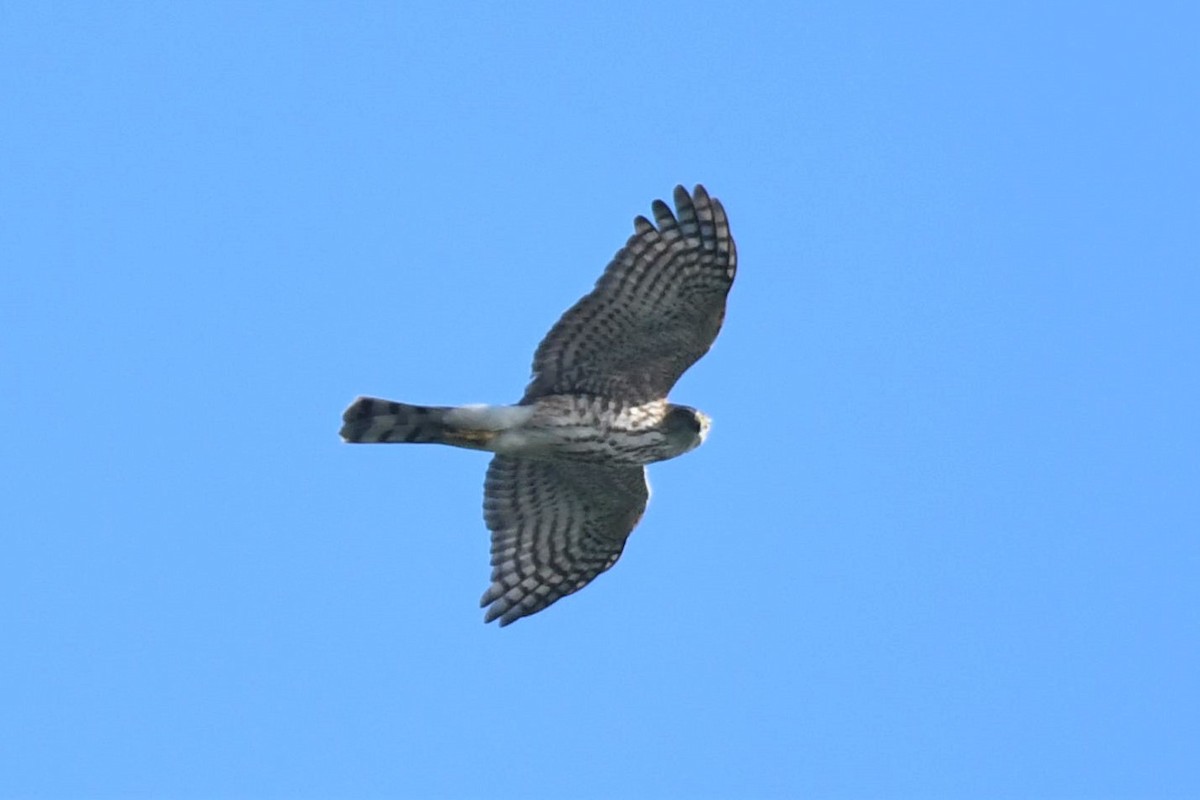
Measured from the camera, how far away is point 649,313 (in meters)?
13.9

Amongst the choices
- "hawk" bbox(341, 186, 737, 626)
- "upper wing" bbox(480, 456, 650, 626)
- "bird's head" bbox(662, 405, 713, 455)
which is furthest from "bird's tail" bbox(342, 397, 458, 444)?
"bird's head" bbox(662, 405, 713, 455)

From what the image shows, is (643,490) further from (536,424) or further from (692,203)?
(692,203)

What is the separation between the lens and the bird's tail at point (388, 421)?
13812 mm

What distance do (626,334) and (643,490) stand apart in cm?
134

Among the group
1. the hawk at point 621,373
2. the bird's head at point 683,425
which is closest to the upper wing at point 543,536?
the hawk at point 621,373

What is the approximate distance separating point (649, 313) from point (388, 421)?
5.66ft

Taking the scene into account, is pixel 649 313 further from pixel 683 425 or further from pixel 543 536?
pixel 543 536

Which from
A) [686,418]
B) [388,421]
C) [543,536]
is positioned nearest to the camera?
[388,421]

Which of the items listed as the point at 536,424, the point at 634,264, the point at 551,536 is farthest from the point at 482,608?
the point at 634,264

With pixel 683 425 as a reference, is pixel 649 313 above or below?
above

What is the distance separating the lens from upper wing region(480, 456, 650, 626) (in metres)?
15.0

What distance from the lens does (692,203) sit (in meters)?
13.9

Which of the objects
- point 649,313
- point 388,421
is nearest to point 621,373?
point 649,313

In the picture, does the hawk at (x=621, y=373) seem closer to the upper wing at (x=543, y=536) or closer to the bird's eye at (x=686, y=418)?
the bird's eye at (x=686, y=418)
